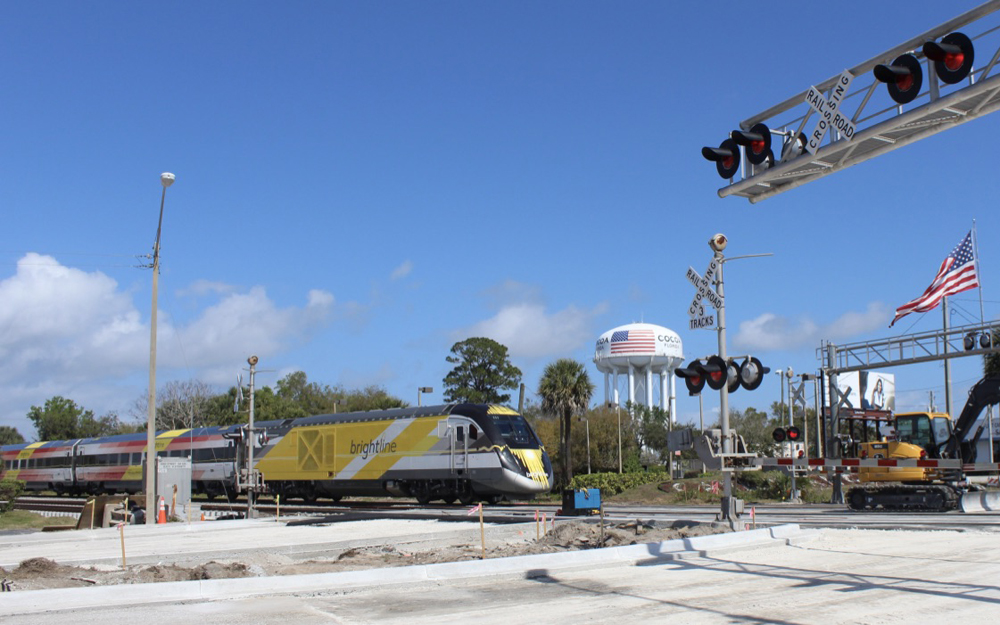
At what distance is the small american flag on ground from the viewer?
9056 cm

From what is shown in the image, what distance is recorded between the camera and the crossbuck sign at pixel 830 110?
38.4 feet

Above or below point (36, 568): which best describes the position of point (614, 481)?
below

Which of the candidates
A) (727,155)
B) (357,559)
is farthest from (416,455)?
(727,155)

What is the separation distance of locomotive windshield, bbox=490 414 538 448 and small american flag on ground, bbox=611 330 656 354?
5987 centimetres

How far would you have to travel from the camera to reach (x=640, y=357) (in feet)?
298

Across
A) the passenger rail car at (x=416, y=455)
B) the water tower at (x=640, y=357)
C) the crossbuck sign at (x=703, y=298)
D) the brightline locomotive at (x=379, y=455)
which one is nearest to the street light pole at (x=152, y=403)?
the brightline locomotive at (x=379, y=455)

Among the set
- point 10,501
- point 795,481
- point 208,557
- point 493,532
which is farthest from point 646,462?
point 208,557

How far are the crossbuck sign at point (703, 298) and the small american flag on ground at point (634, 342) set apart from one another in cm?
7596

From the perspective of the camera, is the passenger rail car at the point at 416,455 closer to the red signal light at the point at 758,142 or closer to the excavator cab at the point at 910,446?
the excavator cab at the point at 910,446

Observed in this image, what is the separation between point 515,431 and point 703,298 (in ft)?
55.1

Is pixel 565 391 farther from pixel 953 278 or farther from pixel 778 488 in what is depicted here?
pixel 953 278

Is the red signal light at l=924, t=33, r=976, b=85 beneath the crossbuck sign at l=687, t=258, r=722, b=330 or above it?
above

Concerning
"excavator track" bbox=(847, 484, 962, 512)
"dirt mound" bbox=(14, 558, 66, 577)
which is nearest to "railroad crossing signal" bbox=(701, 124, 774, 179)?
"dirt mound" bbox=(14, 558, 66, 577)

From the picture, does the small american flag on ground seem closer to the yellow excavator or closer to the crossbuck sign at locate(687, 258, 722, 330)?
the yellow excavator
